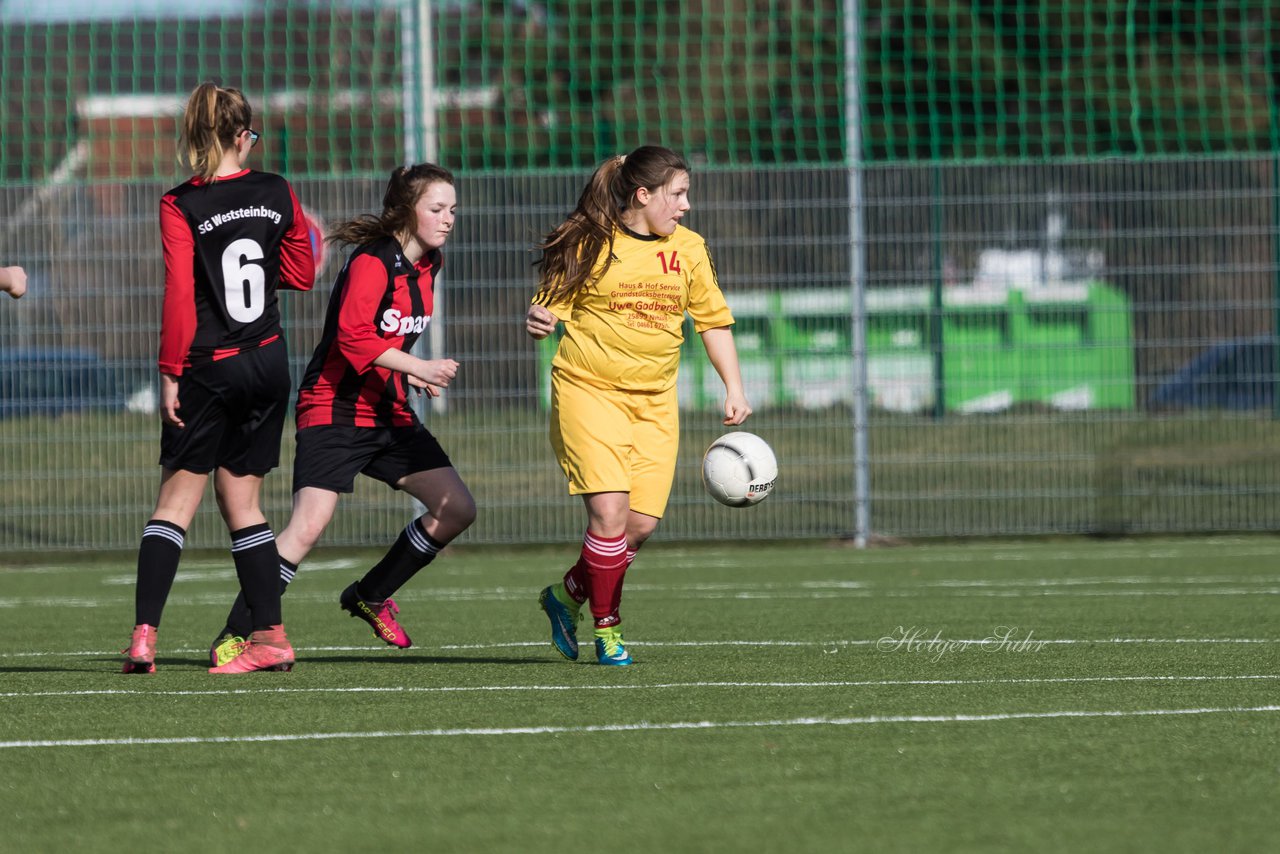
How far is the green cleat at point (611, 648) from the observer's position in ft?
22.5

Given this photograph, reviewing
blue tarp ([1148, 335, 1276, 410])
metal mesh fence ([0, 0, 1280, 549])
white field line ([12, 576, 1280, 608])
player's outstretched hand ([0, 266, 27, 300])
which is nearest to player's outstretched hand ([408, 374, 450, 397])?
player's outstretched hand ([0, 266, 27, 300])

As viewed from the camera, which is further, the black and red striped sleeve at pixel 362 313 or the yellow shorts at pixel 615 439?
the black and red striped sleeve at pixel 362 313

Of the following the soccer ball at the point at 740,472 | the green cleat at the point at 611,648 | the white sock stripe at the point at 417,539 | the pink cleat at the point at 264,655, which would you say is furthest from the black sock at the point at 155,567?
the soccer ball at the point at 740,472

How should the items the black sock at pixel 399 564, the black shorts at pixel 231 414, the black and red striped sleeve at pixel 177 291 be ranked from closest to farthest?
the black and red striped sleeve at pixel 177 291, the black shorts at pixel 231 414, the black sock at pixel 399 564

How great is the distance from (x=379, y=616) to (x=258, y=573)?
79 cm

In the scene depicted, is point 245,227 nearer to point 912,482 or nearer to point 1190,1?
point 912,482

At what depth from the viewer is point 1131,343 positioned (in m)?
13.0

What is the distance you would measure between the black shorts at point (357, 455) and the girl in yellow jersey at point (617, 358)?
65 cm

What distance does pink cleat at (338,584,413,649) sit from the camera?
24.3 ft

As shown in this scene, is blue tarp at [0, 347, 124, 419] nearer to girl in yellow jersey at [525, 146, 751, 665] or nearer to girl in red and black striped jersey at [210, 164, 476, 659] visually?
girl in red and black striped jersey at [210, 164, 476, 659]

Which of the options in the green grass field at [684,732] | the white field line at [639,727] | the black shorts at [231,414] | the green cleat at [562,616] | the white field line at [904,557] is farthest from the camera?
the white field line at [904,557]

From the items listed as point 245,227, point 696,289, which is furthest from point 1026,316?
point 245,227

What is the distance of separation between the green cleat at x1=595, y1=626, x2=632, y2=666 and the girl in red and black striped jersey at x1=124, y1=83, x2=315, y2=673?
106 centimetres

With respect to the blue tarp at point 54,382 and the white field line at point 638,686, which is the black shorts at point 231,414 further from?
the blue tarp at point 54,382
